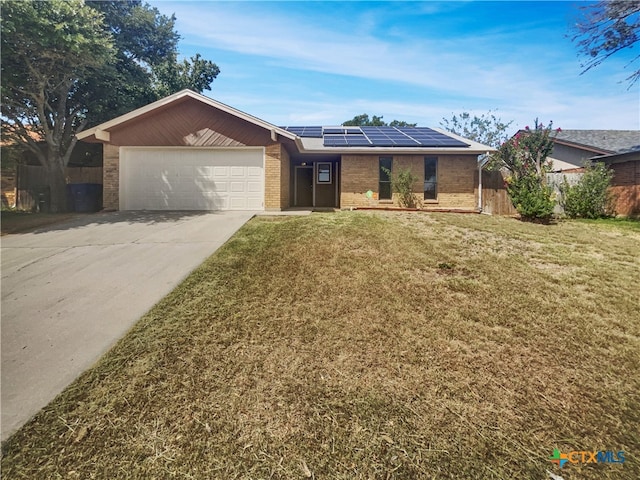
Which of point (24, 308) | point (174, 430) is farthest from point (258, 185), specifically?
point (174, 430)

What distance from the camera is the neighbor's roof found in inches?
663

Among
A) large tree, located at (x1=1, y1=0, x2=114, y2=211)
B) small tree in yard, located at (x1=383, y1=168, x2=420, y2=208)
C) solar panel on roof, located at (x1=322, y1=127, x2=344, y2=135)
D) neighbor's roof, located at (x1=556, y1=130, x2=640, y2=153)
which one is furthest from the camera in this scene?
neighbor's roof, located at (x1=556, y1=130, x2=640, y2=153)

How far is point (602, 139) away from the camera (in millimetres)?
18672

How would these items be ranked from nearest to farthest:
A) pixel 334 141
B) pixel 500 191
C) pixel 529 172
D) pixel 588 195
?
1. pixel 529 172
2. pixel 588 195
3. pixel 500 191
4. pixel 334 141

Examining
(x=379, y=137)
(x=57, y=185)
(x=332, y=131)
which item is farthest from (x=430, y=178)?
(x=57, y=185)

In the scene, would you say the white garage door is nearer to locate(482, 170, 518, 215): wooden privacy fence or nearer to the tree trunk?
the tree trunk

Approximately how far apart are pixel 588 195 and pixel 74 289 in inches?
632

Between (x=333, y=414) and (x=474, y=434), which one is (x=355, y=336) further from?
(x=474, y=434)

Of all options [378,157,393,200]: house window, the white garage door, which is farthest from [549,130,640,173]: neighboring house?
the white garage door

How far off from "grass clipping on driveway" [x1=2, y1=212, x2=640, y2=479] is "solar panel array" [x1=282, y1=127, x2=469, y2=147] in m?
9.57

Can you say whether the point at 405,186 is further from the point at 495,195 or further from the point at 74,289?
the point at 74,289

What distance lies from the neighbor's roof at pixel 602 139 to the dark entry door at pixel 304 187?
1533 cm

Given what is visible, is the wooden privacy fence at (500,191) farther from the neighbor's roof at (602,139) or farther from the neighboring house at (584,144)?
the neighbor's roof at (602,139)

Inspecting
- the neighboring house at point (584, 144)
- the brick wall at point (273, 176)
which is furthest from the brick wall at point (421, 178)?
the neighboring house at point (584, 144)
